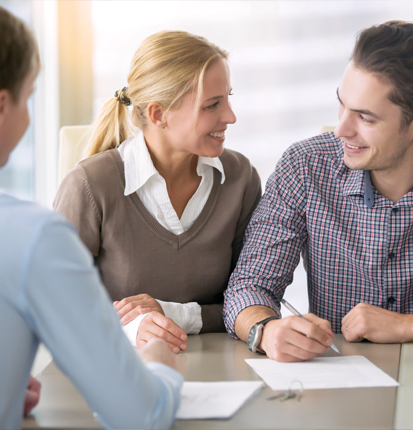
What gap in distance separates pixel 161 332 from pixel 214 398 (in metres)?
0.30

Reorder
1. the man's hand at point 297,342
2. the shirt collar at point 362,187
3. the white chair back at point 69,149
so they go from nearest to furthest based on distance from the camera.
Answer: the man's hand at point 297,342 < the shirt collar at point 362,187 < the white chair back at point 69,149

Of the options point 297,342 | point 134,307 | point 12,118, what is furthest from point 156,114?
point 12,118

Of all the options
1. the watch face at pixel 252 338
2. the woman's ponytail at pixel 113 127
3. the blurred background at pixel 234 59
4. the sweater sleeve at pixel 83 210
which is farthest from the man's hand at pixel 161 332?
the blurred background at pixel 234 59

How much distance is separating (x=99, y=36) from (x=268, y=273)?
5.78ft

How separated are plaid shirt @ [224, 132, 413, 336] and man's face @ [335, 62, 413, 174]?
7cm

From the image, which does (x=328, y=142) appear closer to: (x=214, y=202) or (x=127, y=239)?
(x=214, y=202)

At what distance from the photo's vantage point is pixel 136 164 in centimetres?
152

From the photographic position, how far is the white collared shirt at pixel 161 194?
4.59 feet

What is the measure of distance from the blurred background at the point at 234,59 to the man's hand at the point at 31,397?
187 cm

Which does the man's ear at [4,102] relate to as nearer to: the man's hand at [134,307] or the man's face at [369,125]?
the man's hand at [134,307]

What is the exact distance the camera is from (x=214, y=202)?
5.20 ft

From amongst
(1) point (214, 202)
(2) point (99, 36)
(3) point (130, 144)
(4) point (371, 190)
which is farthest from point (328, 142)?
(2) point (99, 36)

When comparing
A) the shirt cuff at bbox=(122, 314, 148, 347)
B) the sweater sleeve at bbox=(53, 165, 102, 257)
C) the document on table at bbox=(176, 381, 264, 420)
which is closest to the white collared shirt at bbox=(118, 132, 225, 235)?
the sweater sleeve at bbox=(53, 165, 102, 257)

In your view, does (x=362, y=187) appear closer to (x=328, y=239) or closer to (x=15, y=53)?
(x=328, y=239)
